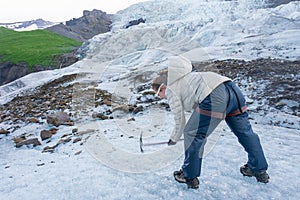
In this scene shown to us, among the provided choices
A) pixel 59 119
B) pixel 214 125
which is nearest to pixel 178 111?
pixel 214 125

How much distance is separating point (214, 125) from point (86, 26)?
59.0 metres

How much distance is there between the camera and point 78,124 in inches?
213

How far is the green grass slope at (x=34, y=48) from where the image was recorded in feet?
108

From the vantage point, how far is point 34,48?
3931cm

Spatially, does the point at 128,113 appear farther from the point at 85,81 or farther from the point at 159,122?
the point at 85,81

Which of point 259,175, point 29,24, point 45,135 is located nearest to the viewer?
point 259,175

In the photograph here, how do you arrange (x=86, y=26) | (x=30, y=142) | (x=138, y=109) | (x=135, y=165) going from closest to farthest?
(x=135, y=165) < (x=30, y=142) < (x=138, y=109) < (x=86, y=26)

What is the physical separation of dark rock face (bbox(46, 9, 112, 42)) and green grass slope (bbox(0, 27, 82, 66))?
20.9 ft

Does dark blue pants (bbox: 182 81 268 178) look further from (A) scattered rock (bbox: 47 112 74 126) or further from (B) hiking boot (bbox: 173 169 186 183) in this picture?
(A) scattered rock (bbox: 47 112 74 126)

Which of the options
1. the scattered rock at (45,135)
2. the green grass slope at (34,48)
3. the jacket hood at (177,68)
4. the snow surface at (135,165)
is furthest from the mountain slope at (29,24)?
the jacket hood at (177,68)

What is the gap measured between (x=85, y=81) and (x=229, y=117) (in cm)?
980

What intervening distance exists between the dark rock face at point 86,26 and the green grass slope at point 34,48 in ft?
20.9

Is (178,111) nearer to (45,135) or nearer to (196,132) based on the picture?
(196,132)

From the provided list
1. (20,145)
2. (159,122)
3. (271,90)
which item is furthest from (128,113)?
(271,90)
